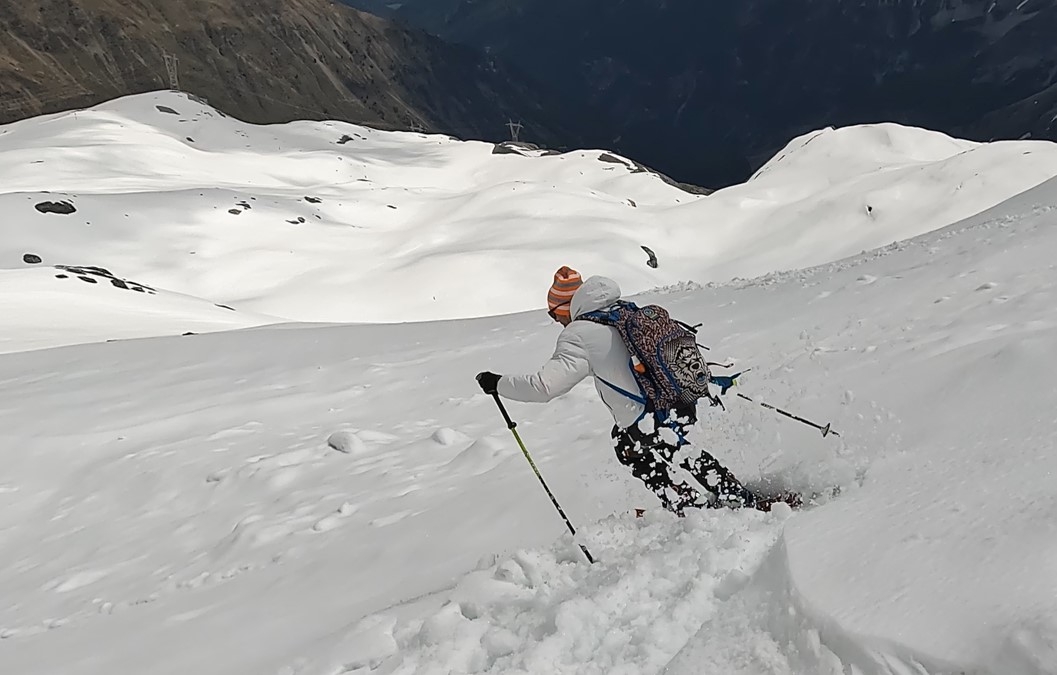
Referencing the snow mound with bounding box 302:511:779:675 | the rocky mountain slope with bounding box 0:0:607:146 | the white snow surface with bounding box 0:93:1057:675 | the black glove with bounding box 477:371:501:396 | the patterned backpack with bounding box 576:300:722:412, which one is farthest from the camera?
the rocky mountain slope with bounding box 0:0:607:146

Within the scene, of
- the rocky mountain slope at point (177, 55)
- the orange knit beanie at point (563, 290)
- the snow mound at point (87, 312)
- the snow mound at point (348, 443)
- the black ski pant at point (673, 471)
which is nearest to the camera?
the black ski pant at point (673, 471)

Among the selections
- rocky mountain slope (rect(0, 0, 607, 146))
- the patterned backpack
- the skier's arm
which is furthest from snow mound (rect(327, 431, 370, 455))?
rocky mountain slope (rect(0, 0, 607, 146))

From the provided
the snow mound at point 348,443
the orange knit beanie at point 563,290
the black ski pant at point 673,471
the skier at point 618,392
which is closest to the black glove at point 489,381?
the skier at point 618,392

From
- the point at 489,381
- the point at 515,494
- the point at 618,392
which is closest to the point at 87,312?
the point at 515,494

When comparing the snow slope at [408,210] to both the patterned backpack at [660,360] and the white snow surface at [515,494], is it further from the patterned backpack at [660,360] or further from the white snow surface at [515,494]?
the patterned backpack at [660,360]

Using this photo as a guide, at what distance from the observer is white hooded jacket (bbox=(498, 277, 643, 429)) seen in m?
5.27

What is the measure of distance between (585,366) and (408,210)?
58501 millimetres

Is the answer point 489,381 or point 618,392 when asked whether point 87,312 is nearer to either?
point 489,381

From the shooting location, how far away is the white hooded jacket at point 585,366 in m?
5.27

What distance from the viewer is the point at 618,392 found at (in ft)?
17.9

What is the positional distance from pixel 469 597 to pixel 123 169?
220 ft

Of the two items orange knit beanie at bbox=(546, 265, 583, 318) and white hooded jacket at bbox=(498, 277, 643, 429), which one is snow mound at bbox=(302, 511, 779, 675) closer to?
white hooded jacket at bbox=(498, 277, 643, 429)

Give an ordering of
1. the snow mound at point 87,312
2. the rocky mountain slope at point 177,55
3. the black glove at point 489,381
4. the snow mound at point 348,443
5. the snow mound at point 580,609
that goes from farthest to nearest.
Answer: the rocky mountain slope at point 177,55 → the snow mound at point 87,312 → the snow mound at point 348,443 → the black glove at point 489,381 → the snow mound at point 580,609

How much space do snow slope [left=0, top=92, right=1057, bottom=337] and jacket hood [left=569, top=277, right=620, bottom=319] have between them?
72.8 ft
